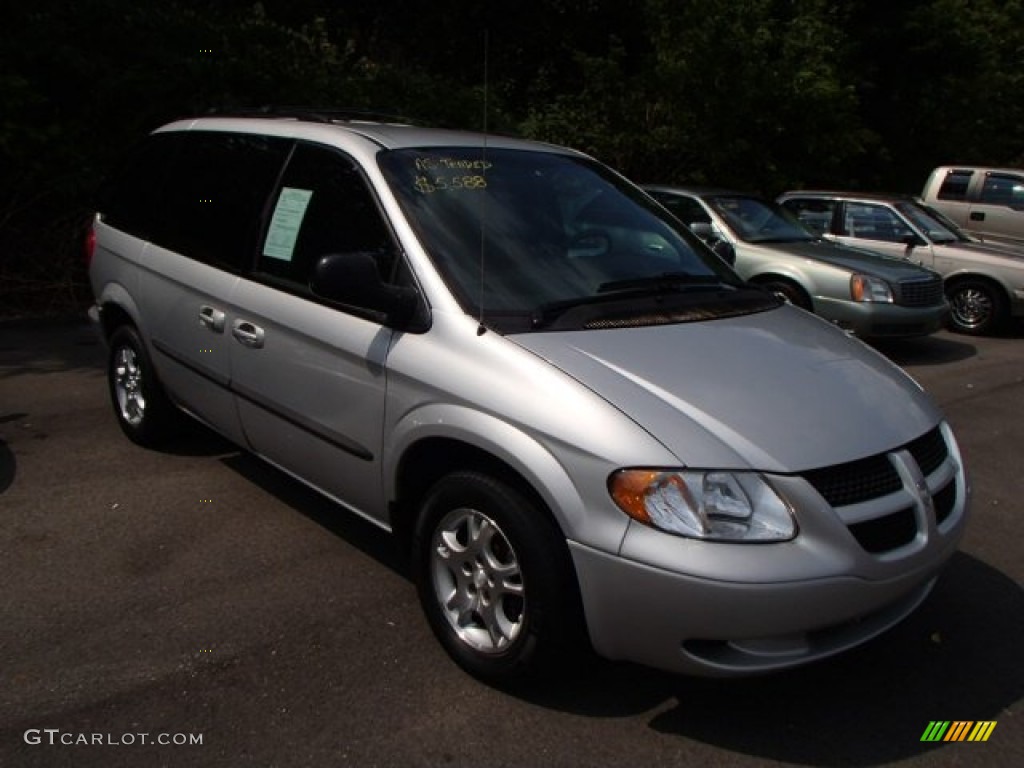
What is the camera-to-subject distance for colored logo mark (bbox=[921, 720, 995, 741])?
2.87 m

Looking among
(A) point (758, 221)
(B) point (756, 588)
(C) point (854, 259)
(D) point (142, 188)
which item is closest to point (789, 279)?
(C) point (854, 259)

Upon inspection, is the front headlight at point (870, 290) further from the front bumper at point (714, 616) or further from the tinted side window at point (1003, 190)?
the front bumper at point (714, 616)

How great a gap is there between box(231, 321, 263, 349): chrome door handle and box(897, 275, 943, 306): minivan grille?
6653 mm

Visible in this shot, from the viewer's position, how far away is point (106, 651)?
10.5ft

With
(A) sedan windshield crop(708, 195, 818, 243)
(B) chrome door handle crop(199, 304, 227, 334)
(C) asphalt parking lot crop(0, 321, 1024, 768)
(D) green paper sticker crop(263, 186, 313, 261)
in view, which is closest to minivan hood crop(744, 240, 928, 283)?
(A) sedan windshield crop(708, 195, 818, 243)

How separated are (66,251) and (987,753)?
359 inches

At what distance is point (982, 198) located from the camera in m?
13.5

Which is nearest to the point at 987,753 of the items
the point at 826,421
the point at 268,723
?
the point at 826,421

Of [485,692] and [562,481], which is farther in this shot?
[485,692]

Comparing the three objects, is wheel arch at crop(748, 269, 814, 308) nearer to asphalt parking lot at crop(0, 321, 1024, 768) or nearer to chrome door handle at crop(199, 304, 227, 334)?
asphalt parking lot at crop(0, 321, 1024, 768)

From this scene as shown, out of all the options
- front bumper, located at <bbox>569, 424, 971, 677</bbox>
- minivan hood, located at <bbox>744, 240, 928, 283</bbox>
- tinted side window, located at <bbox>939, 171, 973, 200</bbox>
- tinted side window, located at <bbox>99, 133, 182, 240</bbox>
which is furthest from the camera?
tinted side window, located at <bbox>939, 171, 973, 200</bbox>

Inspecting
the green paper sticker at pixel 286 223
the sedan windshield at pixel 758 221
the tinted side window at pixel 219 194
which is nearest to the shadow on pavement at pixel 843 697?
the green paper sticker at pixel 286 223

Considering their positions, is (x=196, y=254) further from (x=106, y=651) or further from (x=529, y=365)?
(x=529, y=365)

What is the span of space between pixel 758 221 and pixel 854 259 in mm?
1150
